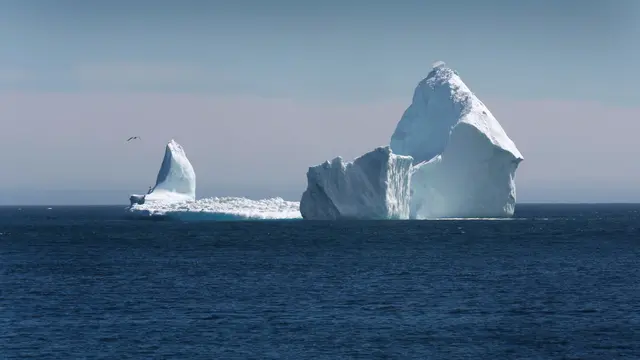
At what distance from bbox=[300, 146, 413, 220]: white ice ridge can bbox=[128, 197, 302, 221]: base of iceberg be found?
1368 cm

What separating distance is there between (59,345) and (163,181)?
65.6 meters

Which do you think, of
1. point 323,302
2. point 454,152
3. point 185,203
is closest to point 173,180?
point 185,203

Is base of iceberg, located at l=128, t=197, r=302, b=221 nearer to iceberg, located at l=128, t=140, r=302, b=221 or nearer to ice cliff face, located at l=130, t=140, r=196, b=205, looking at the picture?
iceberg, located at l=128, t=140, r=302, b=221

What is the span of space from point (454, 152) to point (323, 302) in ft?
144

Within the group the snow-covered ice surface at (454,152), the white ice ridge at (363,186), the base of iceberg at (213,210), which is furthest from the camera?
the base of iceberg at (213,210)

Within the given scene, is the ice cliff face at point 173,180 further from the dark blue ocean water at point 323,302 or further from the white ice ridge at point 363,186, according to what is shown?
the dark blue ocean water at point 323,302

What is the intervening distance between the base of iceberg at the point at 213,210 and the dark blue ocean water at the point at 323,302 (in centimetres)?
2601

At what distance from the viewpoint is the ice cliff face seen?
8688 centimetres

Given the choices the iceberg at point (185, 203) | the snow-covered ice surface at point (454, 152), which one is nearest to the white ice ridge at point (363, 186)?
the snow-covered ice surface at point (454, 152)

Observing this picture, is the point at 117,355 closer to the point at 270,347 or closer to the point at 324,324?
the point at 270,347

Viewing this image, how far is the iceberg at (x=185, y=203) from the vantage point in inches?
3314

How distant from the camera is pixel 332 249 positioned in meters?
53.7

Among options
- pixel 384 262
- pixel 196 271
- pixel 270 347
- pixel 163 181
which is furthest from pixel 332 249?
pixel 163 181

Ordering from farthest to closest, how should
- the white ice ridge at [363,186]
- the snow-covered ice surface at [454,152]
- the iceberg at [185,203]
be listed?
the iceberg at [185,203] → the snow-covered ice surface at [454,152] → the white ice ridge at [363,186]
